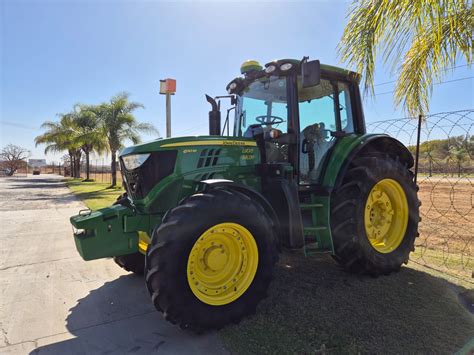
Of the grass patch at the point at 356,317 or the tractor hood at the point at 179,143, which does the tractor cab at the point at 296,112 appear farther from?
the grass patch at the point at 356,317

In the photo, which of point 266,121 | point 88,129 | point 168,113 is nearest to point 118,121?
point 88,129

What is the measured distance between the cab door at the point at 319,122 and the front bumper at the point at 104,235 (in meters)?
2.19

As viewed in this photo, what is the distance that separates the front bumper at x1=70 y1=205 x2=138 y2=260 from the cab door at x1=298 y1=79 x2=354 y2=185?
2.19m

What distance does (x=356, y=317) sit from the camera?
10.2 ft

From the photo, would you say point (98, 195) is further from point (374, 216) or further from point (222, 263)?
point (222, 263)

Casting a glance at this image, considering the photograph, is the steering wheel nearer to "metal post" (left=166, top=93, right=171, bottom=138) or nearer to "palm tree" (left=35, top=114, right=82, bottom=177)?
"metal post" (left=166, top=93, right=171, bottom=138)

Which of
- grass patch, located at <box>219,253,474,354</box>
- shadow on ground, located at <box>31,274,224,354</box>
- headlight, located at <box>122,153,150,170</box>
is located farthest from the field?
headlight, located at <box>122,153,150,170</box>

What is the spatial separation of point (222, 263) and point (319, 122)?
7.95 ft

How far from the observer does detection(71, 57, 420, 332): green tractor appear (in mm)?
2834

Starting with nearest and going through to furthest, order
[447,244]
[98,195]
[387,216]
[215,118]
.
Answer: [387,216]
[215,118]
[447,244]
[98,195]

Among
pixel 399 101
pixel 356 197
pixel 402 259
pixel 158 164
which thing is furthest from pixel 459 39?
pixel 158 164

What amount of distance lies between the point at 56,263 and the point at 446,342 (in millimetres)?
5175

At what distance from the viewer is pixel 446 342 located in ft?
9.00

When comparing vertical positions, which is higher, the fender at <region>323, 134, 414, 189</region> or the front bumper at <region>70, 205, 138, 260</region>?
the fender at <region>323, 134, 414, 189</region>
